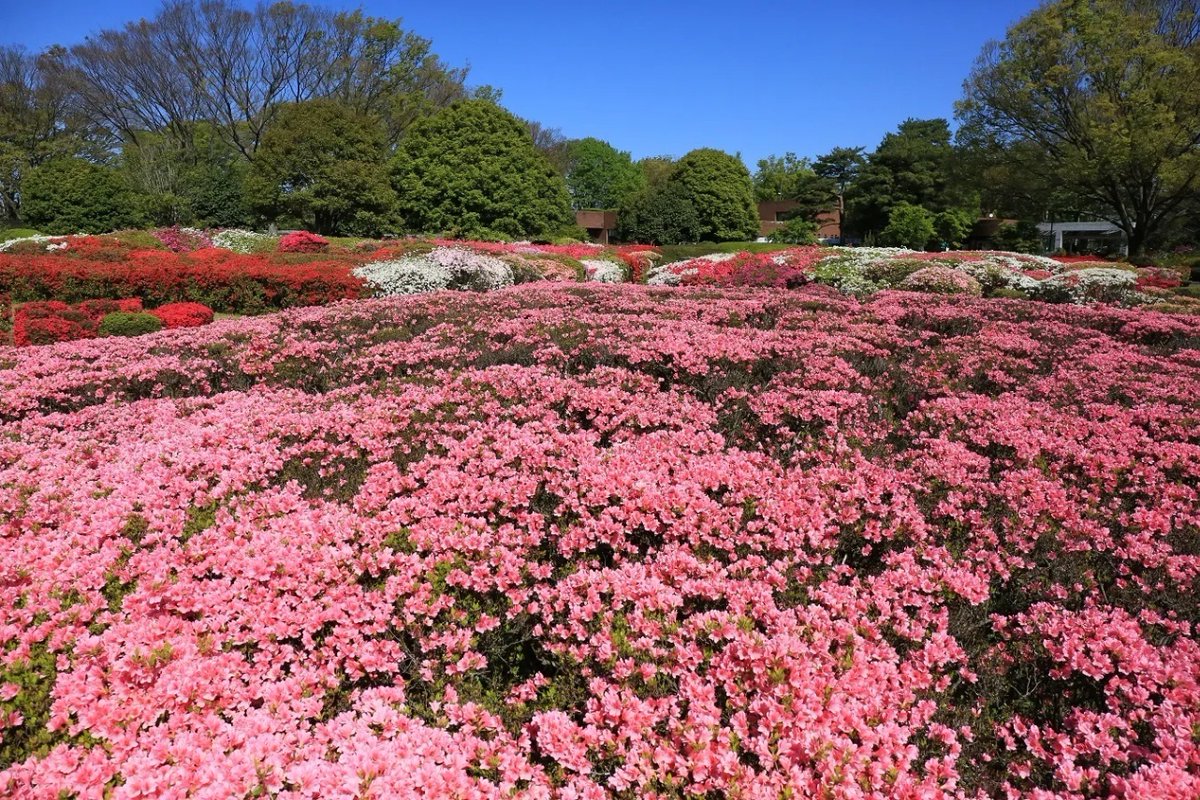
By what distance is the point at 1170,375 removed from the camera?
5.48m

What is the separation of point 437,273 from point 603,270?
7457mm

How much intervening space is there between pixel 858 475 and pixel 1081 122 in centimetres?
3590

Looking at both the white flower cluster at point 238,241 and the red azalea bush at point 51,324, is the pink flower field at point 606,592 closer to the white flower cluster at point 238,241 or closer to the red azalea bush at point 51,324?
the red azalea bush at point 51,324

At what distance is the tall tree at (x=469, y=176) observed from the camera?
36.4m

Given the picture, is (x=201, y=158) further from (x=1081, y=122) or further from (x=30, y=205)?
(x=1081, y=122)

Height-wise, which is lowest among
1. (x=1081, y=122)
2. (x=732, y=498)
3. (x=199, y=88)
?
(x=732, y=498)

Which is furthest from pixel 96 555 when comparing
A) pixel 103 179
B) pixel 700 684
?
pixel 103 179

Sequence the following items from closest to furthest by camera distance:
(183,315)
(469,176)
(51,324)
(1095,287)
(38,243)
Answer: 1. (51,324)
2. (183,315)
3. (1095,287)
4. (38,243)
5. (469,176)

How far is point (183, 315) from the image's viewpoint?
1205cm

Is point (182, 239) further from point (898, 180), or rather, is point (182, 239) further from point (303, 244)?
point (898, 180)

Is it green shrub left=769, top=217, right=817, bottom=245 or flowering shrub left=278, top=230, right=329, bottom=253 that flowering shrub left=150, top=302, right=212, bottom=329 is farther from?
green shrub left=769, top=217, right=817, bottom=245

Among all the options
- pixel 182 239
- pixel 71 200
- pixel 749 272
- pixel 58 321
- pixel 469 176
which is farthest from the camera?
pixel 469 176

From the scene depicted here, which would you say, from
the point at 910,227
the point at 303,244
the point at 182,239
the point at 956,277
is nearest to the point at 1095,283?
the point at 956,277

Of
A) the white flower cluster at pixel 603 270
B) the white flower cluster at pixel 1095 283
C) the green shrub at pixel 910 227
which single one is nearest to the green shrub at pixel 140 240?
the white flower cluster at pixel 603 270
